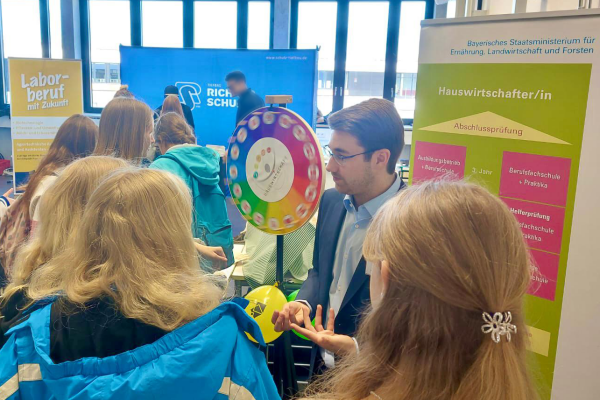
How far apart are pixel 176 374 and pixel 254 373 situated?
208 millimetres

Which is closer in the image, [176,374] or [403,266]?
[403,266]

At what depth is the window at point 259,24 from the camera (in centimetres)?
834

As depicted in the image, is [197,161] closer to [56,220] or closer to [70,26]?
[56,220]

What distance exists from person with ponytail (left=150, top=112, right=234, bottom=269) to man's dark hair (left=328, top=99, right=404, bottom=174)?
2.92 feet

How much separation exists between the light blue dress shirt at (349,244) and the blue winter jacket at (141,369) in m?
0.64

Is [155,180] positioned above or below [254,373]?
above

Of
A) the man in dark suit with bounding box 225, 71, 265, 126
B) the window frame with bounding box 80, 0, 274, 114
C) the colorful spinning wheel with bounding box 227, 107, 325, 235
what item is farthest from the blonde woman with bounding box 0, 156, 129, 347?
the window frame with bounding box 80, 0, 274, 114

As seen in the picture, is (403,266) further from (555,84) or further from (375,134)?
(555,84)

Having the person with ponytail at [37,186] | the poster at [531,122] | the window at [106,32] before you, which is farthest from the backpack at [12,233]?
the window at [106,32]

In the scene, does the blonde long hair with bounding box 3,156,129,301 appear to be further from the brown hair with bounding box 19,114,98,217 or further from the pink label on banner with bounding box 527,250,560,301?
the pink label on banner with bounding box 527,250,560,301

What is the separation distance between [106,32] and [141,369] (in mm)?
8855

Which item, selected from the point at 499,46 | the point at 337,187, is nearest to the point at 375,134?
the point at 337,187

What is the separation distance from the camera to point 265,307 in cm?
179

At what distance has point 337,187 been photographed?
5.89 ft
